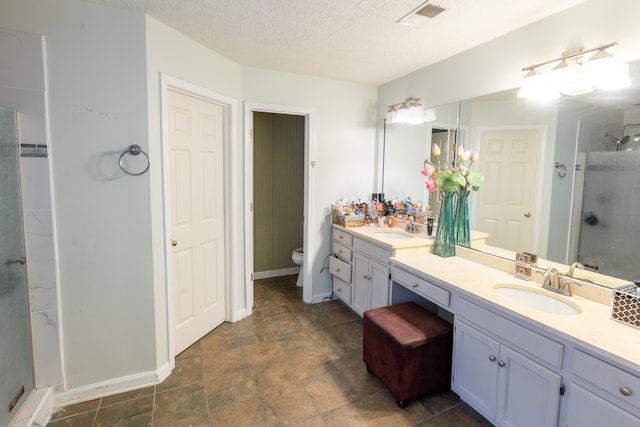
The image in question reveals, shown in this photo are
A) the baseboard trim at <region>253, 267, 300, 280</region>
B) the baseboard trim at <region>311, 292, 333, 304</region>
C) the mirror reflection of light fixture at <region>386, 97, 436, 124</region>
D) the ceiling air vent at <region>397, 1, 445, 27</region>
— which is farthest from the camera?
the baseboard trim at <region>253, 267, 300, 280</region>

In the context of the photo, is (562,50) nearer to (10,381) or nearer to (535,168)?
(535,168)

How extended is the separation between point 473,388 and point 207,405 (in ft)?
5.20

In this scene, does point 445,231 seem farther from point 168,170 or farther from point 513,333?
point 168,170

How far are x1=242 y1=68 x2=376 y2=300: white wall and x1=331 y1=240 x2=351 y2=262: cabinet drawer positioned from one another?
0.07m

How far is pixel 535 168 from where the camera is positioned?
2.09 m

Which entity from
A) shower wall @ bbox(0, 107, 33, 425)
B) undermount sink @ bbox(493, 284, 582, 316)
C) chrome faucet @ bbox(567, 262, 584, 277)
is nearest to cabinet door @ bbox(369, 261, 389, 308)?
undermount sink @ bbox(493, 284, 582, 316)

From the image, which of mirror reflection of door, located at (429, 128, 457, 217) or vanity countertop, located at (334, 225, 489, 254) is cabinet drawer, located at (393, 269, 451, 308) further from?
mirror reflection of door, located at (429, 128, 457, 217)

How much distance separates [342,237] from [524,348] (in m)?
1.95

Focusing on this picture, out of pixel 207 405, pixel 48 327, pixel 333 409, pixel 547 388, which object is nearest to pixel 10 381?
pixel 48 327

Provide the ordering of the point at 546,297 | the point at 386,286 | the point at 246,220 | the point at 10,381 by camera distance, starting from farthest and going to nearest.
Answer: the point at 246,220 → the point at 386,286 → the point at 546,297 → the point at 10,381

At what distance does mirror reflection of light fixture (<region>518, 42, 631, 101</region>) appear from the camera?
1.59 metres

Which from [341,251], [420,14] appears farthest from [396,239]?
[420,14]

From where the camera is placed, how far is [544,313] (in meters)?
1.52

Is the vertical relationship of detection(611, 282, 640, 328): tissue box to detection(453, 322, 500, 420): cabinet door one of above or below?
above
